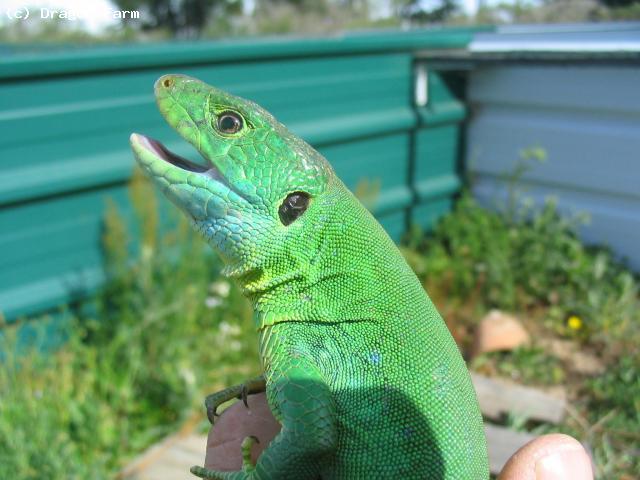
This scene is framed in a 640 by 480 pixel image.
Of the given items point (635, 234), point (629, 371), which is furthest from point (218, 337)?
point (635, 234)

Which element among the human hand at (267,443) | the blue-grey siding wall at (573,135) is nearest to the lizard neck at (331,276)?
the human hand at (267,443)

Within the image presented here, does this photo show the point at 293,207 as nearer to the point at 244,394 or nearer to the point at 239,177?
the point at 239,177

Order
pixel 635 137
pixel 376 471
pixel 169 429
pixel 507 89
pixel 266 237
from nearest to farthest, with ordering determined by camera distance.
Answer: pixel 376 471 < pixel 266 237 < pixel 169 429 < pixel 635 137 < pixel 507 89

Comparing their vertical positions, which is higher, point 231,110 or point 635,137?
point 231,110

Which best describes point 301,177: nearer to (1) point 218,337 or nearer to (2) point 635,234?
(1) point 218,337

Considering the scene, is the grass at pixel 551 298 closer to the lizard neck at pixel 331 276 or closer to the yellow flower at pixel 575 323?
the yellow flower at pixel 575 323

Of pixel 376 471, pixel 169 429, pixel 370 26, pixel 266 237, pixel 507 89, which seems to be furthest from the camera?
pixel 370 26

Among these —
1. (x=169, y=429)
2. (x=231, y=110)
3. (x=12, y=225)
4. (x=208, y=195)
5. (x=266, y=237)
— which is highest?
(x=231, y=110)

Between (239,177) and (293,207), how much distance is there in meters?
0.17

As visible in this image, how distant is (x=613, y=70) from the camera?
5.57 m

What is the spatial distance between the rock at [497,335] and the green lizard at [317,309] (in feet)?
9.81

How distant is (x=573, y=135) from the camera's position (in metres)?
5.96

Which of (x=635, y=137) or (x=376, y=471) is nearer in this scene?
(x=376, y=471)

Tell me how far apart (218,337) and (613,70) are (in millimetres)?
3923
